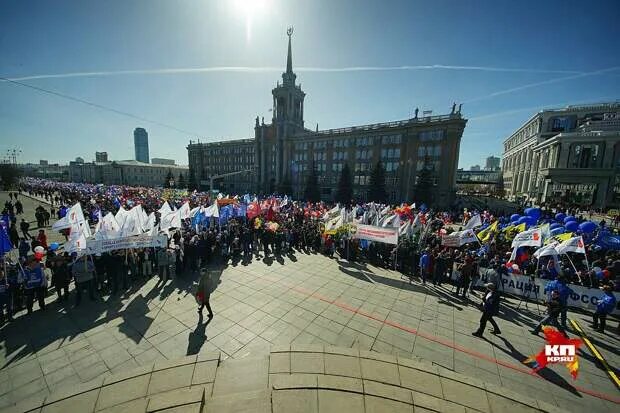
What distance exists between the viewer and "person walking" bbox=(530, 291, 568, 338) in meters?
7.16

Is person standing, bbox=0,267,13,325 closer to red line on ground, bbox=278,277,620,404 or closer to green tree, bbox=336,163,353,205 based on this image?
red line on ground, bbox=278,277,620,404

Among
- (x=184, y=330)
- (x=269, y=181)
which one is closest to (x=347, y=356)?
(x=184, y=330)

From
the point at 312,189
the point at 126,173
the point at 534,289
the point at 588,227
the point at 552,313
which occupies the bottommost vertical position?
the point at 534,289

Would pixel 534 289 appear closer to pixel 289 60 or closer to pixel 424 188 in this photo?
pixel 424 188

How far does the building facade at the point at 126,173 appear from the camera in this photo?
108194 millimetres

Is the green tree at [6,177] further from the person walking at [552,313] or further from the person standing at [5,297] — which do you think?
the person walking at [552,313]

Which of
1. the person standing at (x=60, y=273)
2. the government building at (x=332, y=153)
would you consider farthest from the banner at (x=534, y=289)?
the government building at (x=332, y=153)

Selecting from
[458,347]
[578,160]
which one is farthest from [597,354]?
[578,160]

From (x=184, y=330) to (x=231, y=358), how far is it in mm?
2072

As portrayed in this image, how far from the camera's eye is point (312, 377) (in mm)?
5105

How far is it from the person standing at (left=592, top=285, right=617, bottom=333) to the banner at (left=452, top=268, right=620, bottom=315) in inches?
52.9

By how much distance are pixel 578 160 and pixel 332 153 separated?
49.1 metres

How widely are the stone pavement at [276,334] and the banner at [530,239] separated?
259 cm

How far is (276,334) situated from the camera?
7070mm
